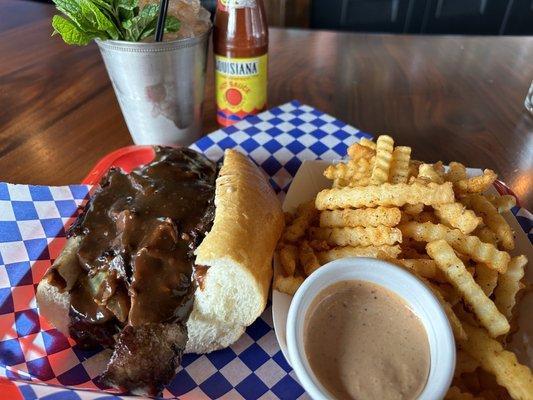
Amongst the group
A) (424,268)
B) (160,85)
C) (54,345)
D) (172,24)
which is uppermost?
(172,24)

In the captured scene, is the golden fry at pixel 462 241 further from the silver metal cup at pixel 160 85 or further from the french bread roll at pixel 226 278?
the silver metal cup at pixel 160 85

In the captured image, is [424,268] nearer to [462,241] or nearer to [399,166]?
[462,241]

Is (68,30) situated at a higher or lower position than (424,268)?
higher

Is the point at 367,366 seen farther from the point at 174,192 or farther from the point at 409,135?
the point at 409,135

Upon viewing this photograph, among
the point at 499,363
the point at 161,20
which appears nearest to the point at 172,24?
the point at 161,20

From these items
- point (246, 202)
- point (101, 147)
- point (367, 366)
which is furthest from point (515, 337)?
point (101, 147)

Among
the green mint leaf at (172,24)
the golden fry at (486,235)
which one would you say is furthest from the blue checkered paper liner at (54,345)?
the green mint leaf at (172,24)
